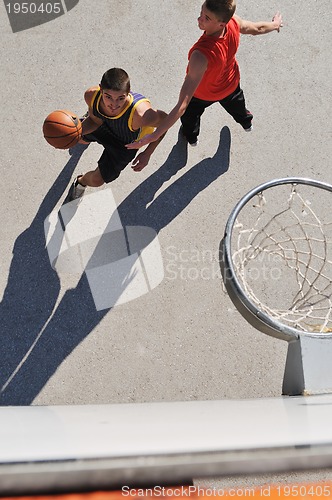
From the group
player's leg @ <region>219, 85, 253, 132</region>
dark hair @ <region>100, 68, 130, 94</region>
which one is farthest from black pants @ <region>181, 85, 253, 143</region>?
dark hair @ <region>100, 68, 130, 94</region>

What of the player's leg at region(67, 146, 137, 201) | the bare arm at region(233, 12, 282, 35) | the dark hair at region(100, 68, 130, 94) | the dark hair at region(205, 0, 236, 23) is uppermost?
the dark hair at region(205, 0, 236, 23)

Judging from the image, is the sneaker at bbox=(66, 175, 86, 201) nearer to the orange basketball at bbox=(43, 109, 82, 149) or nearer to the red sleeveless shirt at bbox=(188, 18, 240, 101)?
the orange basketball at bbox=(43, 109, 82, 149)

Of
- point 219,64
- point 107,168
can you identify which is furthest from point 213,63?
point 107,168

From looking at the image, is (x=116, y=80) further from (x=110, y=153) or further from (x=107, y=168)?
(x=107, y=168)

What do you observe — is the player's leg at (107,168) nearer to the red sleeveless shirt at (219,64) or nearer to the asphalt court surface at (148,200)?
the asphalt court surface at (148,200)

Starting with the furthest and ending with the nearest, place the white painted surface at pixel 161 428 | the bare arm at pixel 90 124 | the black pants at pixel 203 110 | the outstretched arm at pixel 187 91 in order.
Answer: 1. the black pants at pixel 203 110
2. the bare arm at pixel 90 124
3. the outstretched arm at pixel 187 91
4. the white painted surface at pixel 161 428

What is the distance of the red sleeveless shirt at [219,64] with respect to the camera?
3.42 meters

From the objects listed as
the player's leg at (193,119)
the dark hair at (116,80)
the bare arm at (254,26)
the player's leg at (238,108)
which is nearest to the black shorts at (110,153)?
the dark hair at (116,80)

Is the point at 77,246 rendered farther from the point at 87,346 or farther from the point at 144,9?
the point at 144,9

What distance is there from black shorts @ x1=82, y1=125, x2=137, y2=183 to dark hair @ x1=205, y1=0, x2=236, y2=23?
3.18 feet

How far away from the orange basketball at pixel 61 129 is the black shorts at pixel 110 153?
0.21 metres

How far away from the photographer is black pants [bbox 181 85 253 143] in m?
4.06

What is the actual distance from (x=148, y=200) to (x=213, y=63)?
4.19ft

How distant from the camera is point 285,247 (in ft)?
13.7
